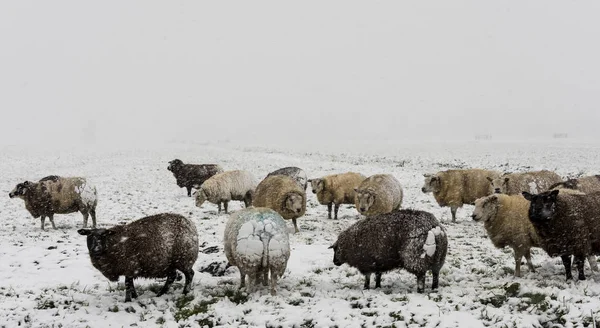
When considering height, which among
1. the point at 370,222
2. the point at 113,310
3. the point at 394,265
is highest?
the point at 370,222

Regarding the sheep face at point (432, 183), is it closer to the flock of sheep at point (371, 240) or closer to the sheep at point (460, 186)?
the sheep at point (460, 186)

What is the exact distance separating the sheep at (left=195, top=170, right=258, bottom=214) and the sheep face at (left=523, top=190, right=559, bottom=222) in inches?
485

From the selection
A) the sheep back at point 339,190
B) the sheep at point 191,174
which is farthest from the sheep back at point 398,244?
the sheep at point 191,174

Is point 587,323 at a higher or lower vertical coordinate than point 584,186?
lower

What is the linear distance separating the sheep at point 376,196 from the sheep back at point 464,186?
2.25m

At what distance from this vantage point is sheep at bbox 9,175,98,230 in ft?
50.9

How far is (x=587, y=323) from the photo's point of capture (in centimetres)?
681

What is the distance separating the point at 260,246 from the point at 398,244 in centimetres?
280

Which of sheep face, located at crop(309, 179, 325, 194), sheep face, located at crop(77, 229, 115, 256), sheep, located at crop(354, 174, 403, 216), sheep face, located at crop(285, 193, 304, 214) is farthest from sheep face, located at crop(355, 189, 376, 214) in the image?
sheep face, located at crop(77, 229, 115, 256)

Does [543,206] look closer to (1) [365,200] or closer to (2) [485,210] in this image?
(2) [485,210]

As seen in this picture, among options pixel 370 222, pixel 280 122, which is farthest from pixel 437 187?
pixel 280 122

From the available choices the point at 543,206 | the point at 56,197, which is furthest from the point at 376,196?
the point at 56,197

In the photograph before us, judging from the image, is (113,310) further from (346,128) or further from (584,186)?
(346,128)

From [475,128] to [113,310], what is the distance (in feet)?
461
